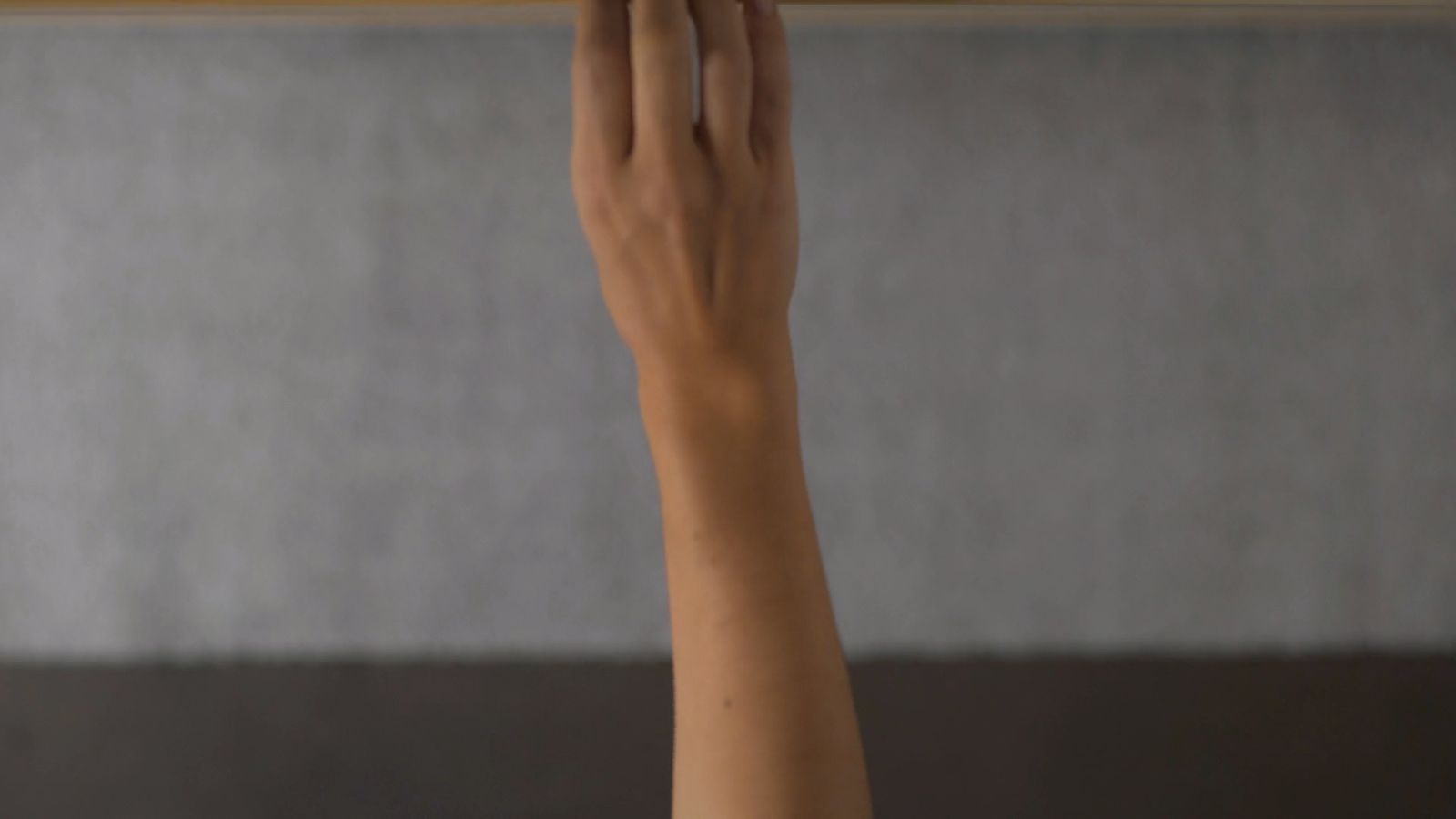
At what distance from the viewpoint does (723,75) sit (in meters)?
0.36

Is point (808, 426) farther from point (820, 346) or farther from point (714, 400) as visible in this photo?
point (714, 400)

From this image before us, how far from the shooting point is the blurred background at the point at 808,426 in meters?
0.93

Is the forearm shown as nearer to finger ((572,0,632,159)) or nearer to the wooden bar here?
finger ((572,0,632,159))

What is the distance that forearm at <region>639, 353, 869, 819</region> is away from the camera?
335mm

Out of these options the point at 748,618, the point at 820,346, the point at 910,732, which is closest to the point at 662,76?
the point at 748,618

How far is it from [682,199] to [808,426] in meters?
0.61

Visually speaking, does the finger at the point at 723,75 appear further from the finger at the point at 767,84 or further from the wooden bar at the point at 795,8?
the wooden bar at the point at 795,8

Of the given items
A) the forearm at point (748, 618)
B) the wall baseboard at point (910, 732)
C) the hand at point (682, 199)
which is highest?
the hand at point (682, 199)

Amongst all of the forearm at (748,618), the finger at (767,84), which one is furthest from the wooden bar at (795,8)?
the forearm at (748,618)

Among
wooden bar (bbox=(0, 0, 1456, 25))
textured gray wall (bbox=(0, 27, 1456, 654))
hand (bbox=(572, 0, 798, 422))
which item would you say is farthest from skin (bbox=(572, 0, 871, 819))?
textured gray wall (bbox=(0, 27, 1456, 654))

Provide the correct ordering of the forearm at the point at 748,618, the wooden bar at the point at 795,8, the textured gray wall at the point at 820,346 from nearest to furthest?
the forearm at the point at 748,618 < the wooden bar at the point at 795,8 < the textured gray wall at the point at 820,346

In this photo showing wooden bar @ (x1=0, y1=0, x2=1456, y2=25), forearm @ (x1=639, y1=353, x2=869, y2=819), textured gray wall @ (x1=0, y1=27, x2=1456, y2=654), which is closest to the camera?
forearm @ (x1=639, y1=353, x2=869, y2=819)

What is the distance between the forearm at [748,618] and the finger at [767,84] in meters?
0.07

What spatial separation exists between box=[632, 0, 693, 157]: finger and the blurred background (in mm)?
583
